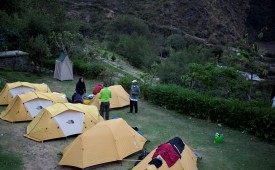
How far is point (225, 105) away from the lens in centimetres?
1473

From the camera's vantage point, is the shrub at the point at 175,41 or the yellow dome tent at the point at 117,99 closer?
the yellow dome tent at the point at 117,99

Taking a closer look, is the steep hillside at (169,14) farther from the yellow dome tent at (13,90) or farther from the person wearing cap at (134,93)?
the person wearing cap at (134,93)

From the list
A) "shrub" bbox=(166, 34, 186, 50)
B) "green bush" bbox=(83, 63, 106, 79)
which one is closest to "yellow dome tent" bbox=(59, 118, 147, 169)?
"green bush" bbox=(83, 63, 106, 79)

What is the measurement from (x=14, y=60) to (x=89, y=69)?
5.81 meters

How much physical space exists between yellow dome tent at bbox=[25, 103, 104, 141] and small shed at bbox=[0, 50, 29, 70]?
13.0 m

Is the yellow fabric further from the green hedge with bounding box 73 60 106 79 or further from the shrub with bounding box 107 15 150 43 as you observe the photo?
the shrub with bounding box 107 15 150 43

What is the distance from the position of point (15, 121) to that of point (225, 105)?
31.3 feet

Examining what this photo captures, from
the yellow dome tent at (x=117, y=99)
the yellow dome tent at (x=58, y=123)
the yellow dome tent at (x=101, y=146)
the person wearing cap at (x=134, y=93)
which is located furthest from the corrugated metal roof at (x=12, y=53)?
the yellow dome tent at (x=101, y=146)

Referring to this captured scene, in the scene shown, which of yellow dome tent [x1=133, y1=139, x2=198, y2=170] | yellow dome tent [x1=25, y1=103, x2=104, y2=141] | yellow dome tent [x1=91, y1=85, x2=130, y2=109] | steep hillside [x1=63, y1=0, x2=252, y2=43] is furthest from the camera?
steep hillside [x1=63, y1=0, x2=252, y2=43]

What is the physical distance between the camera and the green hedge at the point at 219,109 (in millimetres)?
13320

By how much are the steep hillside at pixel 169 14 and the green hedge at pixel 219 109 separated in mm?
57220

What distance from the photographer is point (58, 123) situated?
472 inches

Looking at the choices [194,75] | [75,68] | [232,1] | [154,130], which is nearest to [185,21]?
[232,1]

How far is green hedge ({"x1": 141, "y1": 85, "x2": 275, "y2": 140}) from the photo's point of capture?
1332cm
